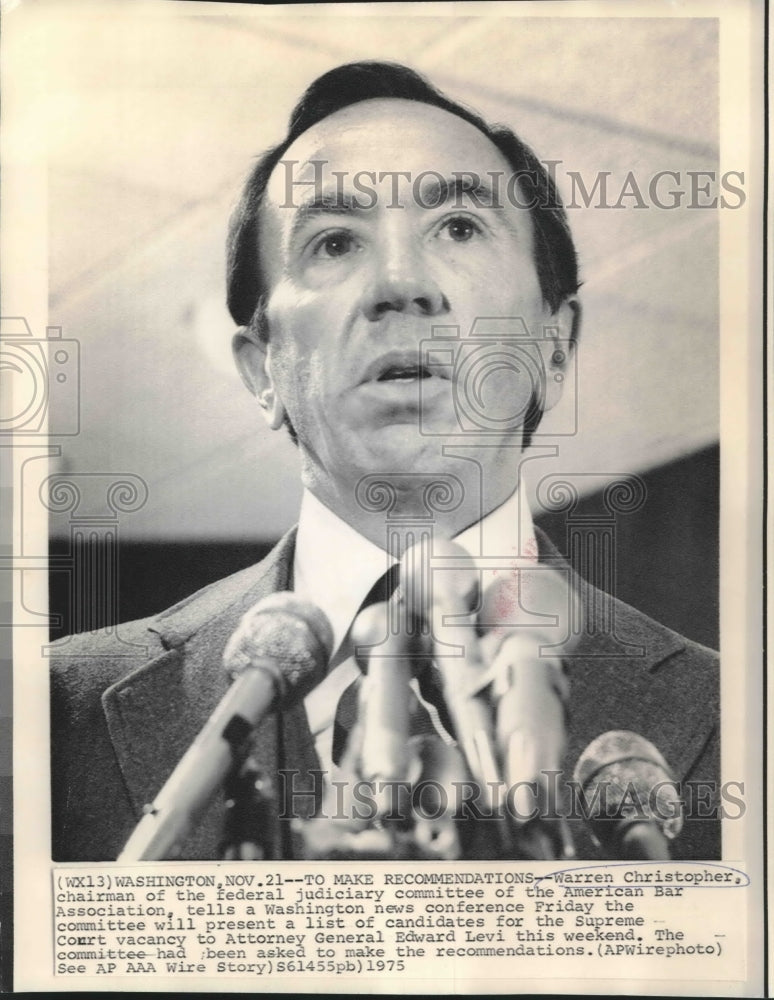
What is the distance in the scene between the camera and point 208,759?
180 centimetres

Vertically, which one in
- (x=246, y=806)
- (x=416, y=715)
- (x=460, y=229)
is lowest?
(x=246, y=806)

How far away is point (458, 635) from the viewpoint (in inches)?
71.0

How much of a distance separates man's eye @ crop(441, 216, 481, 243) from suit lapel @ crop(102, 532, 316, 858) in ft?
2.29

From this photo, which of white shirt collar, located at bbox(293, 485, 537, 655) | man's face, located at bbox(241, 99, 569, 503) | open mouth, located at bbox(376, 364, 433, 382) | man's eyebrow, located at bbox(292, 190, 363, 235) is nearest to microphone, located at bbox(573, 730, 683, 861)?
white shirt collar, located at bbox(293, 485, 537, 655)

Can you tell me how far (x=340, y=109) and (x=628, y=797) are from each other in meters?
1.53

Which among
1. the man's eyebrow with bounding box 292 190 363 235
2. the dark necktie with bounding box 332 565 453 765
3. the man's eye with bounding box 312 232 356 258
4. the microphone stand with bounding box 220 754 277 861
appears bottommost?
the microphone stand with bounding box 220 754 277 861

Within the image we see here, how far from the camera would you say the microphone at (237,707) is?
180cm

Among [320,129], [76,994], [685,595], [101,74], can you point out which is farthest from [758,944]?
[101,74]

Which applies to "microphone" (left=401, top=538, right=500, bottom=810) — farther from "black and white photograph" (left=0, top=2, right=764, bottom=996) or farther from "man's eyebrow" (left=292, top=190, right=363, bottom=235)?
"man's eyebrow" (left=292, top=190, right=363, bottom=235)

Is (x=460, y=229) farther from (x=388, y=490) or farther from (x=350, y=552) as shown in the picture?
(x=350, y=552)

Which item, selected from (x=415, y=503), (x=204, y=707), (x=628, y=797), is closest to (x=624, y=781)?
(x=628, y=797)

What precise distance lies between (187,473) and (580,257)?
93cm

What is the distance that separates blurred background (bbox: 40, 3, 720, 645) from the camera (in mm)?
1832

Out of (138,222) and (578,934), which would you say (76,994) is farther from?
(138,222)
